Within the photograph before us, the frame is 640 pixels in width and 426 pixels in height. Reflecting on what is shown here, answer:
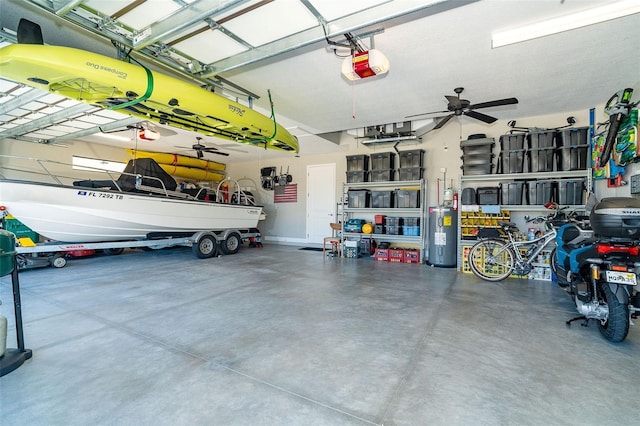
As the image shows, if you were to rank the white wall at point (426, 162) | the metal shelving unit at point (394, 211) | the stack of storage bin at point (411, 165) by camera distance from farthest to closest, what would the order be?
the stack of storage bin at point (411, 165) < the metal shelving unit at point (394, 211) < the white wall at point (426, 162)

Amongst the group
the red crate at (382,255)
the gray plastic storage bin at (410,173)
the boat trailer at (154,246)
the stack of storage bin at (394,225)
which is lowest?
the red crate at (382,255)

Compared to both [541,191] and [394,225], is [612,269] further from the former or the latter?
[394,225]

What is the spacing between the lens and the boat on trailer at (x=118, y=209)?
4.44 meters

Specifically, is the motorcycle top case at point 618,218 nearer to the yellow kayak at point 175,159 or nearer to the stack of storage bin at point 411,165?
the stack of storage bin at point 411,165

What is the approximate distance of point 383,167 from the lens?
684cm

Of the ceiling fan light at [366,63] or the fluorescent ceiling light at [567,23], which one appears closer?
the fluorescent ceiling light at [567,23]

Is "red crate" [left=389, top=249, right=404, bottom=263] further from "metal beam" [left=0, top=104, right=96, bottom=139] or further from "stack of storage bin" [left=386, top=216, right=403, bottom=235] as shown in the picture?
"metal beam" [left=0, top=104, right=96, bottom=139]

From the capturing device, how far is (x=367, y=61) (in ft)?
9.64

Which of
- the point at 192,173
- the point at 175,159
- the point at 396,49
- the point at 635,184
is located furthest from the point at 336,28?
the point at 192,173

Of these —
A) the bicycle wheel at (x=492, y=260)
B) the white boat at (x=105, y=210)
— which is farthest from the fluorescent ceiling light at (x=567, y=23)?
the white boat at (x=105, y=210)

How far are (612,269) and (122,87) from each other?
5095 mm

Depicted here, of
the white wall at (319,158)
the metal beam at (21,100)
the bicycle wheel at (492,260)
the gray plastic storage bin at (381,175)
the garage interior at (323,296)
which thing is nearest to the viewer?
the garage interior at (323,296)

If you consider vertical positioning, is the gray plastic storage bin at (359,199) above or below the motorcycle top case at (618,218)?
above

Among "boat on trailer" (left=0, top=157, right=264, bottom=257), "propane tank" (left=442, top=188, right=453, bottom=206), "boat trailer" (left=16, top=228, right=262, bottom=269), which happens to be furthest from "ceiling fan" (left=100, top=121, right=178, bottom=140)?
"propane tank" (left=442, top=188, right=453, bottom=206)
